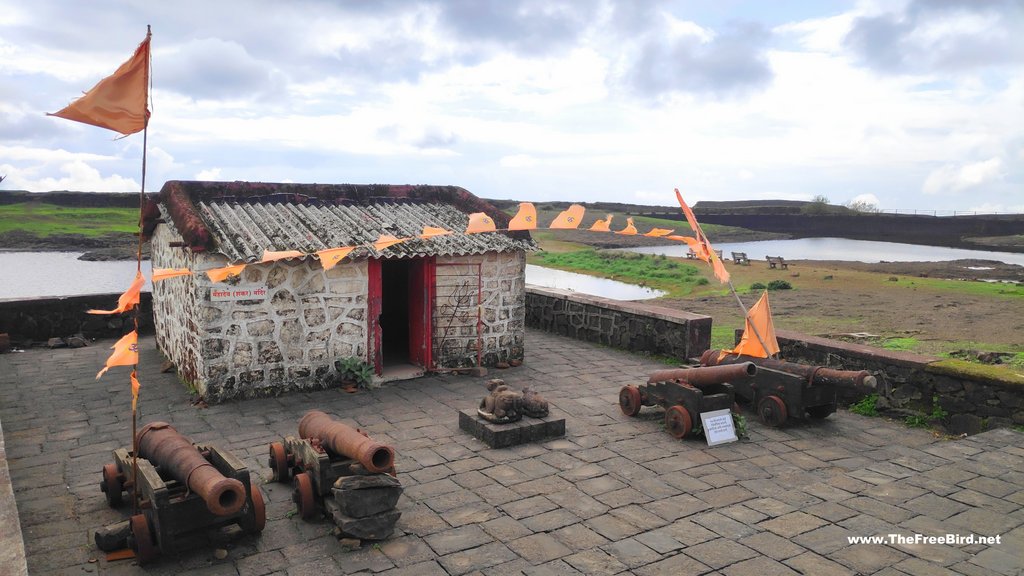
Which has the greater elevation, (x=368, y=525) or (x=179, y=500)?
(x=179, y=500)

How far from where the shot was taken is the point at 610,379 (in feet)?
33.8

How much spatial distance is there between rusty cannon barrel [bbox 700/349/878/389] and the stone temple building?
11.6 ft

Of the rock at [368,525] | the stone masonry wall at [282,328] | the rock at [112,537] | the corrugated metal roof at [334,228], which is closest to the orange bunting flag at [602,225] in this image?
the corrugated metal roof at [334,228]

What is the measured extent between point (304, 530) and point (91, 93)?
3.63 m

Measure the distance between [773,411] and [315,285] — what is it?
607 cm

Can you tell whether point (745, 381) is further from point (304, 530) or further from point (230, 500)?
point (230, 500)

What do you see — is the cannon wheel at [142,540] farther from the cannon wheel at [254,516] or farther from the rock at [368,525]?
the rock at [368,525]

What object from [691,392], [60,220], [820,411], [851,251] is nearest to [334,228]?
[691,392]

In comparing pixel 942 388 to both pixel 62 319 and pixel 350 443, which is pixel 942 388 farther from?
pixel 62 319

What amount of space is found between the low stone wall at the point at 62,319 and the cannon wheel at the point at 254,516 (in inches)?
382

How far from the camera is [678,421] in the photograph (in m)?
7.65

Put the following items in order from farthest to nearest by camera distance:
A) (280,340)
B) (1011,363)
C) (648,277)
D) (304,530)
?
1. (648,277)
2. (1011,363)
3. (280,340)
4. (304,530)

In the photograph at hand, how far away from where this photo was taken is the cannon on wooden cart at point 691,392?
24.8 feet

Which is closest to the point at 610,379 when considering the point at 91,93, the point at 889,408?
the point at 889,408
